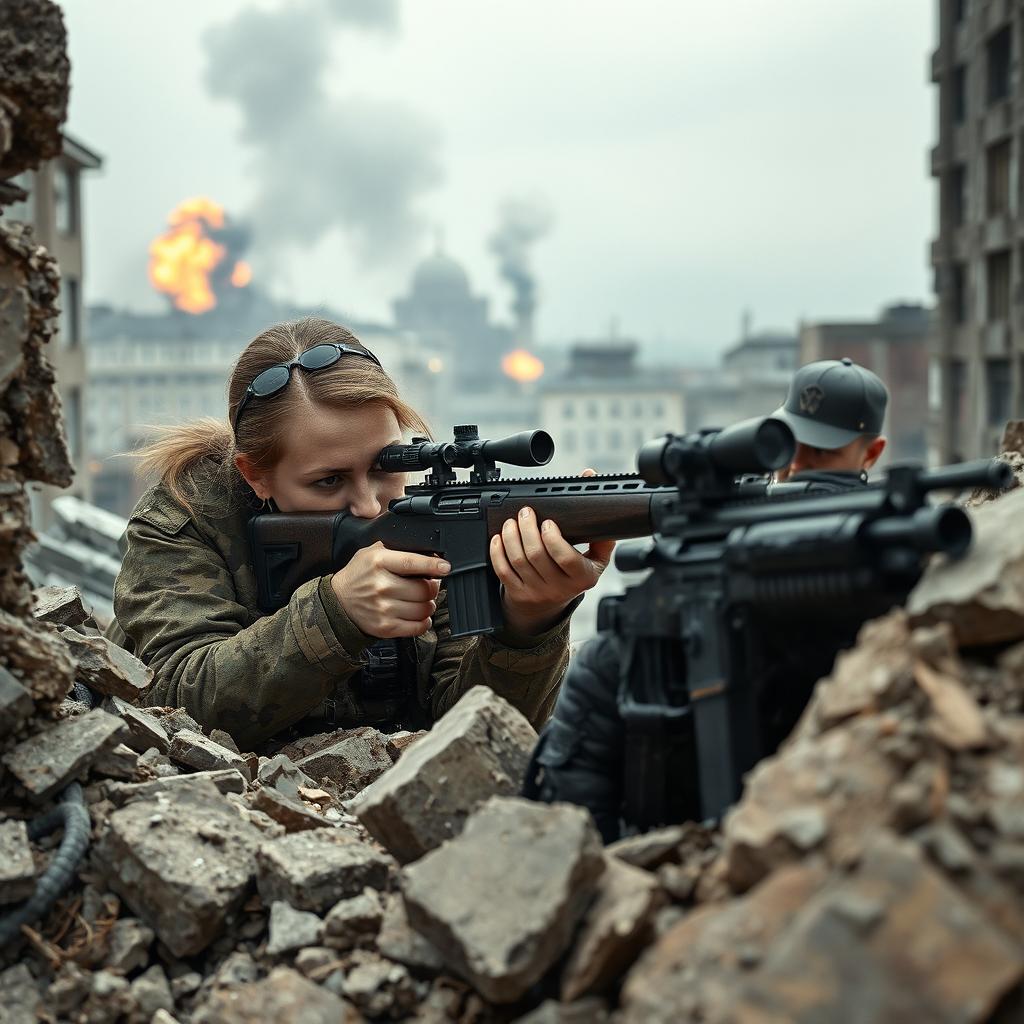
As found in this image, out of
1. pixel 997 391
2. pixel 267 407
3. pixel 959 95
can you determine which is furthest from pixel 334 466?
pixel 959 95

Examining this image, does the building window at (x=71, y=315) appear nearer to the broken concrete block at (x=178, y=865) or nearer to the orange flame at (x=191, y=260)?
the broken concrete block at (x=178, y=865)

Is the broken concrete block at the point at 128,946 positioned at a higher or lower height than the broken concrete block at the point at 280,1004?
lower

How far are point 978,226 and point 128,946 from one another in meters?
22.7

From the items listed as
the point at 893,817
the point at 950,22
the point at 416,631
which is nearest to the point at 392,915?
the point at 893,817

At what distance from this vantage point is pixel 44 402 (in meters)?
2.66

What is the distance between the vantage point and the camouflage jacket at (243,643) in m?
3.85

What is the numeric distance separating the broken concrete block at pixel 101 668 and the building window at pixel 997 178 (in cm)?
2113

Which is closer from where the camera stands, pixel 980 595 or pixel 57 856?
pixel 980 595

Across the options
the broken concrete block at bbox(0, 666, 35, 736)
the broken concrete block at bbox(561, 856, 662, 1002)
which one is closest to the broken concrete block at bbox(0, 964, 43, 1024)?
the broken concrete block at bbox(0, 666, 35, 736)

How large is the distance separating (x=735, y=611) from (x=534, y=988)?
0.71m

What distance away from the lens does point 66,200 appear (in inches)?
1126

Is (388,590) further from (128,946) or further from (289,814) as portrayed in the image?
(128,946)

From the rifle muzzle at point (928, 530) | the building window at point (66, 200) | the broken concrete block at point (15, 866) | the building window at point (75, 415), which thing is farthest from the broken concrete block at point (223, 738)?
the building window at point (66, 200)

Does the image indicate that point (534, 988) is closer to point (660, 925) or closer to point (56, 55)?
point (660, 925)
